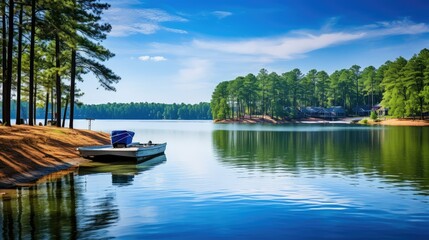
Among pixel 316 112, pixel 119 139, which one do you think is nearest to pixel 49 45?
pixel 119 139

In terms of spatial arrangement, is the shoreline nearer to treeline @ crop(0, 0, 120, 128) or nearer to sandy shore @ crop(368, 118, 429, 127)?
treeline @ crop(0, 0, 120, 128)

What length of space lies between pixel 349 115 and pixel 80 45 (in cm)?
14575

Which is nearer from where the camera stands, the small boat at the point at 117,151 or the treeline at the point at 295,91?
the small boat at the point at 117,151

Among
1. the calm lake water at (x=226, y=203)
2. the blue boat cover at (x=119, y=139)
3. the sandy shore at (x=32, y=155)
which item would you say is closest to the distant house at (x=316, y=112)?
the sandy shore at (x=32, y=155)

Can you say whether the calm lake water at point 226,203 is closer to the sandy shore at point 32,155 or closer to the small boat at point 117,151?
the sandy shore at point 32,155

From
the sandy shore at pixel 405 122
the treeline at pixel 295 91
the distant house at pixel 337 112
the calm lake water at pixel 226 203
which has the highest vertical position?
the treeline at pixel 295 91

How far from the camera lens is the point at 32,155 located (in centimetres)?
2595

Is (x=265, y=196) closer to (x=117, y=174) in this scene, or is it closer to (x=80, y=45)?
(x=117, y=174)

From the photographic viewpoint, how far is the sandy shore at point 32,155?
824 inches

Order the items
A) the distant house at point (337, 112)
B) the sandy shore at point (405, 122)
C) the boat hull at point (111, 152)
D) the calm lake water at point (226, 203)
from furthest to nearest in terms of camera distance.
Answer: the distant house at point (337, 112) → the sandy shore at point (405, 122) → the boat hull at point (111, 152) → the calm lake water at point (226, 203)

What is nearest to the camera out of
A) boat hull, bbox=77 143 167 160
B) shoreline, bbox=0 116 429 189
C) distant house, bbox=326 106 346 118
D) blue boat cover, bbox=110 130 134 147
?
shoreline, bbox=0 116 429 189

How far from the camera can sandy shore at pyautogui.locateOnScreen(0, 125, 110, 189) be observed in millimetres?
20938

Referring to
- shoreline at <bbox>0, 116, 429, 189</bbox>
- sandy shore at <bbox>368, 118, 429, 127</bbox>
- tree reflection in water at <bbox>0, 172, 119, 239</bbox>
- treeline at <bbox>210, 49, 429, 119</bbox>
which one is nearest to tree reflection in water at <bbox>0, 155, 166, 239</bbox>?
tree reflection in water at <bbox>0, 172, 119, 239</bbox>

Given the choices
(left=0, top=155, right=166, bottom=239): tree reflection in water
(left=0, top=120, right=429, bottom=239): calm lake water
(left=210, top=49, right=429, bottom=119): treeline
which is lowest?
(left=0, top=120, right=429, bottom=239): calm lake water
